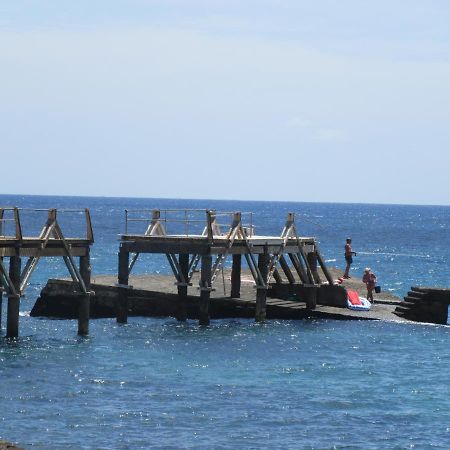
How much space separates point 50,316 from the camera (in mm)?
41719

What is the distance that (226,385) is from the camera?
27734 millimetres

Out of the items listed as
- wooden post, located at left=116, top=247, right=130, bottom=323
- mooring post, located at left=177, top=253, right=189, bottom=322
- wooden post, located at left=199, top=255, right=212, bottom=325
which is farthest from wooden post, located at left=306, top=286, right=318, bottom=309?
wooden post, located at left=116, top=247, right=130, bottom=323

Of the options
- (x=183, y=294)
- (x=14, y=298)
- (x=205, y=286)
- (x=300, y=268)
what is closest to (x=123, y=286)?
(x=183, y=294)

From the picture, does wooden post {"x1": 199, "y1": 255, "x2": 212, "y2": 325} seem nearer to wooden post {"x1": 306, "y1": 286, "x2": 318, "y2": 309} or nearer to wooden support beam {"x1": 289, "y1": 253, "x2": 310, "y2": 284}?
wooden post {"x1": 306, "y1": 286, "x2": 318, "y2": 309}

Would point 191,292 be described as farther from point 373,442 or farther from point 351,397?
point 373,442

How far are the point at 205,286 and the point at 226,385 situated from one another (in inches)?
365

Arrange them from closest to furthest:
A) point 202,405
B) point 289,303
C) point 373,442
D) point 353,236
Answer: point 373,442 → point 202,405 → point 289,303 → point 353,236

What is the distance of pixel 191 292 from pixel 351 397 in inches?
578

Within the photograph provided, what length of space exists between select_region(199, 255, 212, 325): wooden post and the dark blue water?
522 mm

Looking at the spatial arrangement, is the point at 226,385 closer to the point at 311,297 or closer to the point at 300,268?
the point at 311,297

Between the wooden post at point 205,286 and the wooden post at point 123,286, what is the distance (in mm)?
2574

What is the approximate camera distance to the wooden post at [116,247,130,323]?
37.9 m

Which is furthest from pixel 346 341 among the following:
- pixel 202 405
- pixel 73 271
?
pixel 202 405

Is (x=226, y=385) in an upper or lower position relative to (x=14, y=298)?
lower
